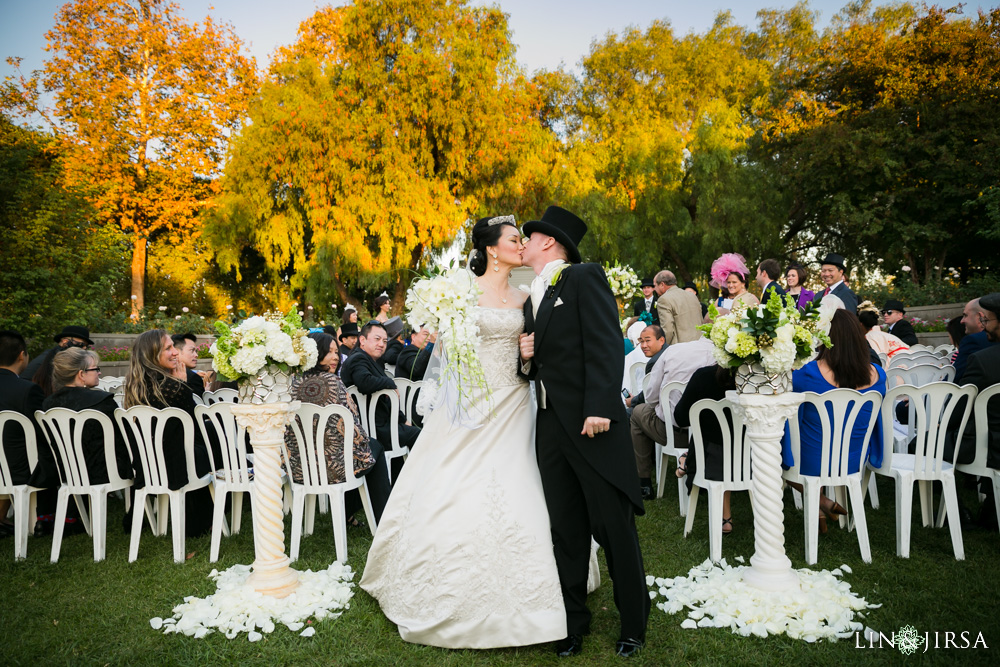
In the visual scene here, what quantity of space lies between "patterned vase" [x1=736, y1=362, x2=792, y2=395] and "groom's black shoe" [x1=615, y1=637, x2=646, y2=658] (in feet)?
5.25

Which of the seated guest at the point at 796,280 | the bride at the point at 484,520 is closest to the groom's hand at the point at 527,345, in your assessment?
the bride at the point at 484,520

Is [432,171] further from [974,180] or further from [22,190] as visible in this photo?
[974,180]

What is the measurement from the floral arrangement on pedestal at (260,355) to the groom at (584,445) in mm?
1614

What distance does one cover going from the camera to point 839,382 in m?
4.59

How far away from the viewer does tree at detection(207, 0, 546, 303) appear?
18.1 meters

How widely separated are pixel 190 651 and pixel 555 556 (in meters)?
2.06

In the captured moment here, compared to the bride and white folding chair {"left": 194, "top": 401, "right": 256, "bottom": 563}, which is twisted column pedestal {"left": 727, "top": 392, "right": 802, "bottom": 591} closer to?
the bride

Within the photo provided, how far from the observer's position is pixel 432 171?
18688 millimetres

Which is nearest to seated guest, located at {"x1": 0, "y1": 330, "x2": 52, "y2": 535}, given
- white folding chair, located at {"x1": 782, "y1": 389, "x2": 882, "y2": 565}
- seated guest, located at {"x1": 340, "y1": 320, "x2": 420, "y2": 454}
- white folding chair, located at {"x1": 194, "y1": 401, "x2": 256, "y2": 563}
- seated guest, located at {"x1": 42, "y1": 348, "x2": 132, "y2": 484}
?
seated guest, located at {"x1": 42, "y1": 348, "x2": 132, "y2": 484}

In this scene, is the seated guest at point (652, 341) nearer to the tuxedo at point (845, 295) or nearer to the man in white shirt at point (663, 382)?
the man in white shirt at point (663, 382)

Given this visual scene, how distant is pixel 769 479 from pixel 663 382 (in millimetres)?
2056

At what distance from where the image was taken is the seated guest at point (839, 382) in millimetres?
4410

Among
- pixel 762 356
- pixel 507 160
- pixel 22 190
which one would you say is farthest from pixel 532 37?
pixel 762 356

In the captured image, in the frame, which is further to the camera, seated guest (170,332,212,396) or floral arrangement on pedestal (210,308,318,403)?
seated guest (170,332,212,396)
